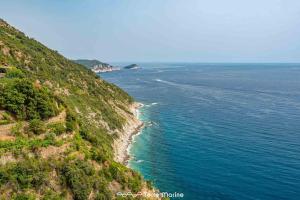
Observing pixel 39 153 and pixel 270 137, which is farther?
pixel 270 137

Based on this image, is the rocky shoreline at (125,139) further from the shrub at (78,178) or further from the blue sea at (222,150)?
the shrub at (78,178)

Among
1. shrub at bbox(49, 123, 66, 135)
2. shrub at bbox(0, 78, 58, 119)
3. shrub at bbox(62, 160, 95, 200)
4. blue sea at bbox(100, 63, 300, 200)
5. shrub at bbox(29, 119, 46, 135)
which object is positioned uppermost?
shrub at bbox(0, 78, 58, 119)

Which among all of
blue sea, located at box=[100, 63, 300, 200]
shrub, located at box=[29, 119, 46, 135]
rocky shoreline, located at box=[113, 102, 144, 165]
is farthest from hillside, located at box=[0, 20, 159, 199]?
rocky shoreline, located at box=[113, 102, 144, 165]

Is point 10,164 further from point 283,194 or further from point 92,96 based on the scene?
point 92,96

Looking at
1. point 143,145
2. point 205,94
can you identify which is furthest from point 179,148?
point 205,94

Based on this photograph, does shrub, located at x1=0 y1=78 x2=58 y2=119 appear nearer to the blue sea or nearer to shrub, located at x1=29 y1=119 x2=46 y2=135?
shrub, located at x1=29 y1=119 x2=46 y2=135

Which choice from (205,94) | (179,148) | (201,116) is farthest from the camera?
(205,94)

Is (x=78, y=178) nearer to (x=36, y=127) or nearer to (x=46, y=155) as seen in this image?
(x=46, y=155)

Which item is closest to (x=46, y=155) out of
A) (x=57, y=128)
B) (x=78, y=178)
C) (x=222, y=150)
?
(x=78, y=178)
